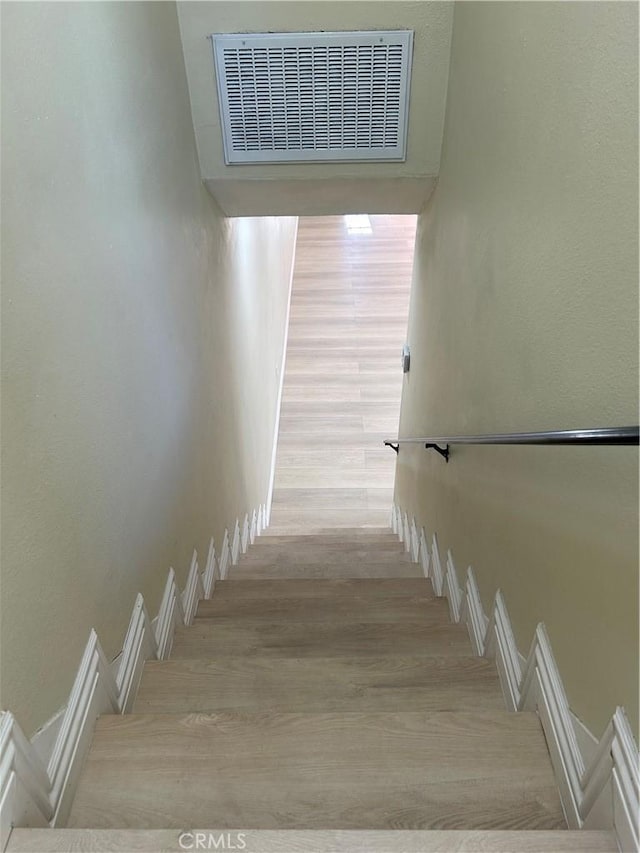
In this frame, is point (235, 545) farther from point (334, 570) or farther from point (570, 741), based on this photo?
point (570, 741)

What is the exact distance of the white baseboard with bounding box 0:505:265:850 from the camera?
0.99 metres

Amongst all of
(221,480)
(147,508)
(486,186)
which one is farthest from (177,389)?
(486,186)

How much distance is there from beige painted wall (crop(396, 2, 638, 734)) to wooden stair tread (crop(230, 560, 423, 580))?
34.3 inches

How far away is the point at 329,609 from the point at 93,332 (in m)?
1.37

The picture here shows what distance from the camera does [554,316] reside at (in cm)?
121

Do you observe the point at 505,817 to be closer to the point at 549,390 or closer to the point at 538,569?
the point at 538,569

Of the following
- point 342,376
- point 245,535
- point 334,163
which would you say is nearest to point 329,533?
point 245,535

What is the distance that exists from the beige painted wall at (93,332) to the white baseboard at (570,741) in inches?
40.3

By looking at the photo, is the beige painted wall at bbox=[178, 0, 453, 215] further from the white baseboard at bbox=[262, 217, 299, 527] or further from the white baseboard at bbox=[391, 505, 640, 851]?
the white baseboard at bbox=[262, 217, 299, 527]

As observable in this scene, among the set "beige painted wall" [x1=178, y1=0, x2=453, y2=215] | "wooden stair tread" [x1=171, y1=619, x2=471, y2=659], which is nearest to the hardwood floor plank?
"wooden stair tread" [x1=171, y1=619, x2=471, y2=659]

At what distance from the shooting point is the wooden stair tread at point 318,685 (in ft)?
4.93

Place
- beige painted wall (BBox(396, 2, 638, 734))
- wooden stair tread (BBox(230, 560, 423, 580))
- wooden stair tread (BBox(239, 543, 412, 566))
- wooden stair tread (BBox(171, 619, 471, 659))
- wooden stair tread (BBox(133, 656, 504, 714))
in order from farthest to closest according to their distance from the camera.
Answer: wooden stair tread (BBox(239, 543, 412, 566))
wooden stair tread (BBox(230, 560, 423, 580))
wooden stair tread (BBox(171, 619, 471, 659))
wooden stair tread (BBox(133, 656, 504, 714))
beige painted wall (BBox(396, 2, 638, 734))

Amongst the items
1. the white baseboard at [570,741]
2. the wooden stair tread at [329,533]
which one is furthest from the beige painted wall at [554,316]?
the wooden stair tread at [329,533]

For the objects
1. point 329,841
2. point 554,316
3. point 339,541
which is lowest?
point 339,541
